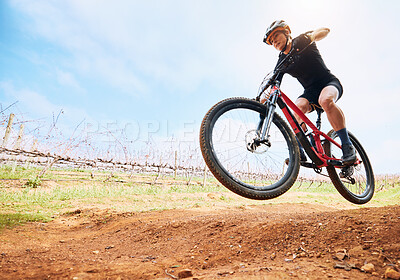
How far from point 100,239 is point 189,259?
8.81 feet

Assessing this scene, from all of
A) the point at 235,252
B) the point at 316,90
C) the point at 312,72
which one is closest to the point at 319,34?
the point at 312,72

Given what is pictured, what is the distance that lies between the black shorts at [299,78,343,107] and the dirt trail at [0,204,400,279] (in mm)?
1700

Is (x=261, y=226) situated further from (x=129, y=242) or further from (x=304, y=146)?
(x=129, y=242)

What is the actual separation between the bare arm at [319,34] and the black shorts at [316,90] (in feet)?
2.23

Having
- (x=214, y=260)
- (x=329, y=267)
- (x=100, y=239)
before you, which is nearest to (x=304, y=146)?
(x=329, y=267)

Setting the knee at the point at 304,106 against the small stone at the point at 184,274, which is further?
the knee at the point at 304,106

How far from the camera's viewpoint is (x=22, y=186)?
1120 cm

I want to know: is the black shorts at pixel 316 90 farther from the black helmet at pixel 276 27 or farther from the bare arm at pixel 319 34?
the black helmet at pixel 276 27

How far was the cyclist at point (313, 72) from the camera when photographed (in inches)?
114

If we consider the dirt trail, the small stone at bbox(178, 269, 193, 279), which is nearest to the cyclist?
the dirt trail

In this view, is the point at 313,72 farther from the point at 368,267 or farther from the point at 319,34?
the point at 368,267

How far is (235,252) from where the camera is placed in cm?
273

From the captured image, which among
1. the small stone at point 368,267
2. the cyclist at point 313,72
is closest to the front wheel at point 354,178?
the cyclist at point 313,72

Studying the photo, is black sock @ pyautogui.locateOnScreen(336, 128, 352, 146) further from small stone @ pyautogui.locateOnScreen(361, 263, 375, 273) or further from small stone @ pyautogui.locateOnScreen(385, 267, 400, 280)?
small stone @ pyautogui.locateOnScreen(385, 267, 400, 280)
